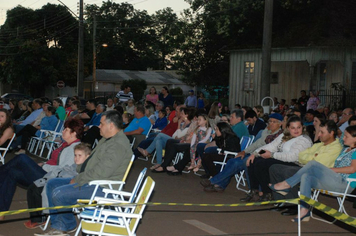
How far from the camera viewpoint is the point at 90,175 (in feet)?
18.9

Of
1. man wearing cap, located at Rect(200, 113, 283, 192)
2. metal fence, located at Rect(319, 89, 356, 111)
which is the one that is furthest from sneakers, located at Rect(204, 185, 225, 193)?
metal fence, located at Rect(319, 89, 356, 111)

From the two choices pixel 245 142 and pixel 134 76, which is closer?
pixel 245 142

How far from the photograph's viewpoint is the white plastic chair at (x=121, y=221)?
16.3 ft

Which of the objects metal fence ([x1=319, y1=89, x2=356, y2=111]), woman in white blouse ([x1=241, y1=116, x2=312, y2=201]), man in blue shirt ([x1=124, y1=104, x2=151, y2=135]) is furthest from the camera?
metal fence ([x1=319, y1=89, x2=356, y2=111])

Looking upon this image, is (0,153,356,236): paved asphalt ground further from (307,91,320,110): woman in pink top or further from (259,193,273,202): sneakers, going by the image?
(307,91,320,110): woman in pink top

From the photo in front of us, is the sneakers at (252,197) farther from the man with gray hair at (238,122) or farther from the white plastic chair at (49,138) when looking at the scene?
the white plastic chair at (49,138)

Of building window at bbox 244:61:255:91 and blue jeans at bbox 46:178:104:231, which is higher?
building window at bbox 244:61:255:91

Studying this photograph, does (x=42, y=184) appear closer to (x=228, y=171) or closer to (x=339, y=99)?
(x=228, y=171)

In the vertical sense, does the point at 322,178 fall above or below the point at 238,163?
above

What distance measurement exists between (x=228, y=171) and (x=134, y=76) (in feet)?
168

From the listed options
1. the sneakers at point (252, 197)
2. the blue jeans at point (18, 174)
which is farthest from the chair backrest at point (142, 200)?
the sneakers at point (252, 197)

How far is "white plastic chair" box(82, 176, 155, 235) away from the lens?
4977 mm

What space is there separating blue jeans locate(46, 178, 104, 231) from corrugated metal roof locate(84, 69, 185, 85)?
47717 mm

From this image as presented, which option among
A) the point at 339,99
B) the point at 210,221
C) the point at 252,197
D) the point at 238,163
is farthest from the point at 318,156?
the point at 339,99
